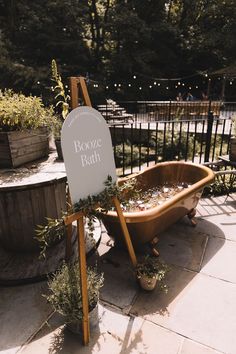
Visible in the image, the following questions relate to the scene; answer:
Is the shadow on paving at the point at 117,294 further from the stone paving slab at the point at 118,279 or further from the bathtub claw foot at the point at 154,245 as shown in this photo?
the bathtub claw foot at the point at 154,245

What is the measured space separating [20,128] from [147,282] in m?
2.00

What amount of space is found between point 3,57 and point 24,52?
2.43 m

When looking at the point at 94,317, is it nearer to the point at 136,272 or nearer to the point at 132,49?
the point at 136,272

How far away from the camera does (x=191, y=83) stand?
24.0 meters

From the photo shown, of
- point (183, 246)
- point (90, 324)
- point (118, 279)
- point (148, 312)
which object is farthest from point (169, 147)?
point (90, 324)

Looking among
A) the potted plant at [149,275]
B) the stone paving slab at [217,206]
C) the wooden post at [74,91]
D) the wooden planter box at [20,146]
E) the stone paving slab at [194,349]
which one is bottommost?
the stone paving slab at [194,349]

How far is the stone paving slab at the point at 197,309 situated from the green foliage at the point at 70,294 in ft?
1.59

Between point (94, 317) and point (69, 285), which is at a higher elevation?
point (69, 285)

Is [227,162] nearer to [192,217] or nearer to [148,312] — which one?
[192,217]

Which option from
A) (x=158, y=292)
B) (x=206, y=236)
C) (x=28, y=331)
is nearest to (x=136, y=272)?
(x=158, y=292)

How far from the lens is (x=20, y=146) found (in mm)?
2928

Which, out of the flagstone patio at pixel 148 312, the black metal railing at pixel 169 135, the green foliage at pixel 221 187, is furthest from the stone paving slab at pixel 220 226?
the black metal railing at pixel 169 135

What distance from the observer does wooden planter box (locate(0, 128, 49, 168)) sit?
281 centimetres

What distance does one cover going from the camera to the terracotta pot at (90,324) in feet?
7.24
